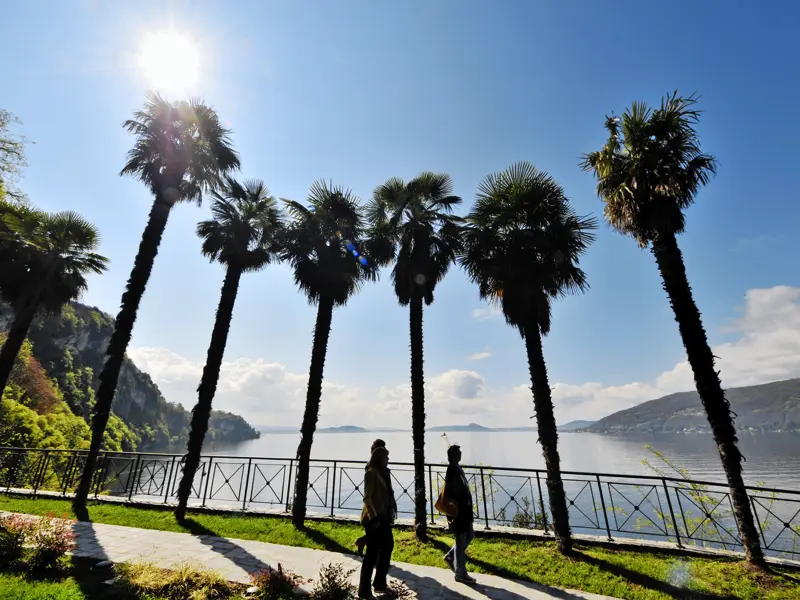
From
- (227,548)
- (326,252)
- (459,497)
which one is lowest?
(227,548)

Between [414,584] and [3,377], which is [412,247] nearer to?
[414,584]

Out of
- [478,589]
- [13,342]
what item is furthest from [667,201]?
[13,342]

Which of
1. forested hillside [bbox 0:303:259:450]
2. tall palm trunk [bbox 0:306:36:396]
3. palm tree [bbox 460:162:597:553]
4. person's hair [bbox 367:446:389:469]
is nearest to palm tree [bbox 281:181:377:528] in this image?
palm tree [bbox 460:162:597:553]

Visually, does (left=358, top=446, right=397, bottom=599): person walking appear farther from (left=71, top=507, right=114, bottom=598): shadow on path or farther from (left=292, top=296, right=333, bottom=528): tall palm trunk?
(left=292, top=296, right=333, bottom=528): tall palm trunk

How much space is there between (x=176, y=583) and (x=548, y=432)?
7.69 metres

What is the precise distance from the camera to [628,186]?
8891 mm

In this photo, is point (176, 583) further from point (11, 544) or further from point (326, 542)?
point (326, 542)

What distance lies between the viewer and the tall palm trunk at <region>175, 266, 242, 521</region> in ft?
36.3

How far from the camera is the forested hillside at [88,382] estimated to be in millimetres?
49531

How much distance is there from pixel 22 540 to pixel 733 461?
12.8 metres

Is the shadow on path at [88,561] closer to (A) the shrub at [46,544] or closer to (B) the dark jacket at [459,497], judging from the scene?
(A) the shrub at [46,544]

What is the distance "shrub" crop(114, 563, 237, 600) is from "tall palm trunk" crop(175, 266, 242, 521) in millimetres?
5448

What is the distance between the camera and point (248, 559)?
6.96m

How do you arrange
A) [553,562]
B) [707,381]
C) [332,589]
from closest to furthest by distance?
[332,589] → [553,562] → [707,381]
